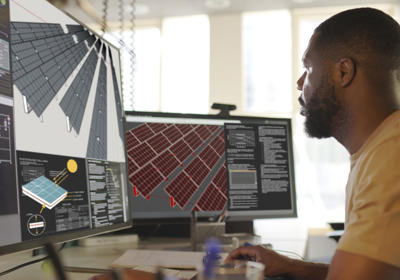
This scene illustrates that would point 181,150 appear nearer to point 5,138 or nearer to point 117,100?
point 117,100

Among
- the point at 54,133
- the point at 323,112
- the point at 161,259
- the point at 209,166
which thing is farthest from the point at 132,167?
the point at 323,112

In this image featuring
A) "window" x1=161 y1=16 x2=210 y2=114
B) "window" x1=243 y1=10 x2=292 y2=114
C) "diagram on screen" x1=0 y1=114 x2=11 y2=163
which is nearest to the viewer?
"diagram on screen" x1=0 y1=114 x2=11 y2=163

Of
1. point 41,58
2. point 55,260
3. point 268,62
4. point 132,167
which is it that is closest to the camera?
point 55,260

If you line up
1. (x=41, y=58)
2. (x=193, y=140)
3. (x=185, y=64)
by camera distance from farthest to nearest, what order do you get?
(x=185, y=64)
(x=193, y=140)
(x=41, y=58)

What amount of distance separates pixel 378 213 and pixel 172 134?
79 centimetres

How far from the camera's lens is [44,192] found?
2.26ft

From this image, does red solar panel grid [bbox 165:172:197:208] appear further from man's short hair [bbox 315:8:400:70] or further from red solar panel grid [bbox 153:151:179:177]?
man's short hair [bbox 315:8:400:70]

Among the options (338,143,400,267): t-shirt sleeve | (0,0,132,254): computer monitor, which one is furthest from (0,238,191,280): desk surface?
(338,143,400,267): t-shirt sleeve

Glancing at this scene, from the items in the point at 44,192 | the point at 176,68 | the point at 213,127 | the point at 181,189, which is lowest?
the point at 181,189

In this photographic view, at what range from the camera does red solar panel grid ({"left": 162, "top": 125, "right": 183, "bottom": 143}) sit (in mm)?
1305

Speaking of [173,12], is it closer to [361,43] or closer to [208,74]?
[208,74]

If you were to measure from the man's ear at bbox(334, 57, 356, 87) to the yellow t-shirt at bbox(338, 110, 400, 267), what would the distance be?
225 millimetres

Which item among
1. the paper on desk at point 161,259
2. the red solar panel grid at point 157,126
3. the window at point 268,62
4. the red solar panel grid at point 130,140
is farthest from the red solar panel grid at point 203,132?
the window at point 268,62

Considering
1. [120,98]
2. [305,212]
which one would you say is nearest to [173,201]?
[120,98]
